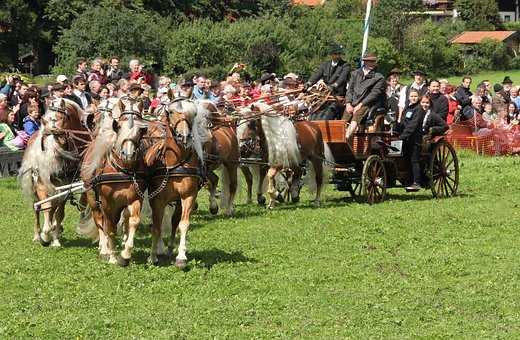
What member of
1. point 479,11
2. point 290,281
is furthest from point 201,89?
point 479,11

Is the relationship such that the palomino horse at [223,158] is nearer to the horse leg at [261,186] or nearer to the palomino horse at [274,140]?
the palomino horse at [274,140]

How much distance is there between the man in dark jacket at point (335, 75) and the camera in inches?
773

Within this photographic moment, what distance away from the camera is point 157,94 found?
59.2 feet

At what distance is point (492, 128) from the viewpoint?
28688mm

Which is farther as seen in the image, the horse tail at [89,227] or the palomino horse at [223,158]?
the palomino horse at [223,158]

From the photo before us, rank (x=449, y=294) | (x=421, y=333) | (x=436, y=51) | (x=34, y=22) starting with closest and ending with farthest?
(x=421, y=333) → (x=449, y=294) → (x=34, y=22) → (x=436, y=51)

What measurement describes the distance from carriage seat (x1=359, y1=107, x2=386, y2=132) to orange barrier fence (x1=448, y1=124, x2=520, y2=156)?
1043 centimetres

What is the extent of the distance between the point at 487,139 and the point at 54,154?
17118 millimetres


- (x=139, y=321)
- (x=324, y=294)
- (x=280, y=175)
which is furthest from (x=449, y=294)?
(x=280, y=175)

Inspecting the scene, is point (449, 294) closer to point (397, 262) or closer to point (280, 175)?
point (397, 262)

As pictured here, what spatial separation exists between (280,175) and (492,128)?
11.4m

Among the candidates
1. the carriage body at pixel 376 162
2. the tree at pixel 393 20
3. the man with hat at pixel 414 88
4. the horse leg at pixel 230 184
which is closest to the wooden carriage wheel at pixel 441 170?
the carriage body at pixel 376 162

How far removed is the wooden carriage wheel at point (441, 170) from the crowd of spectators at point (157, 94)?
1008 millimetres

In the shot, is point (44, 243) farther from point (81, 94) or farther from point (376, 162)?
point (376, 162)
